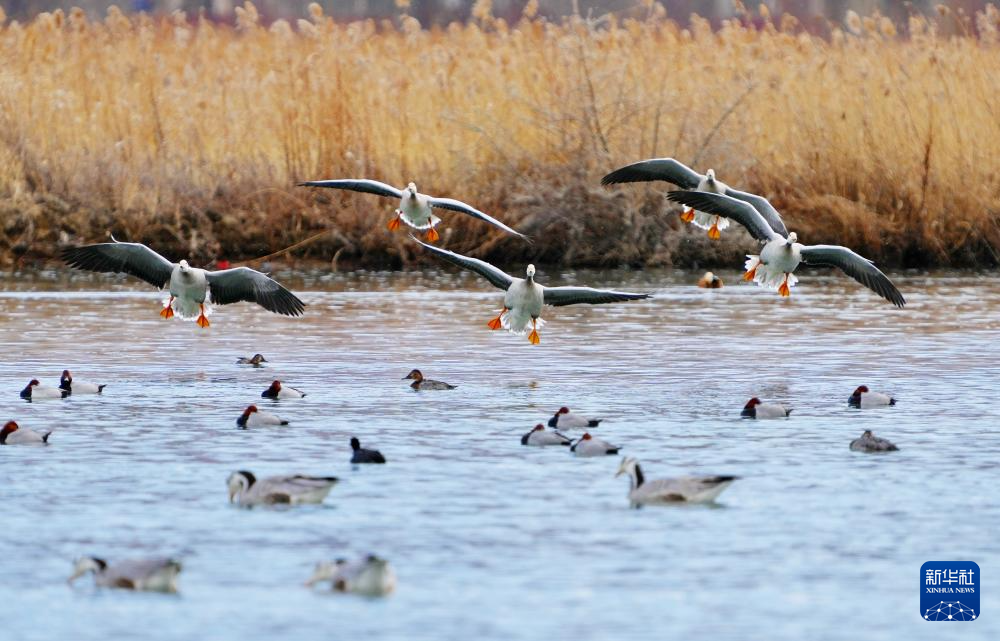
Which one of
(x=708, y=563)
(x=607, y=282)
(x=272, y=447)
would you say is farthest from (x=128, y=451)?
(x=607, y=282)

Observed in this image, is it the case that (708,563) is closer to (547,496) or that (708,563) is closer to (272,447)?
(547,496)

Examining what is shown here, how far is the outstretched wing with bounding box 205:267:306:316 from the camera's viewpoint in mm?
14773

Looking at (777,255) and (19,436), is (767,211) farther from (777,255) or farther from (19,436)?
(19,436)

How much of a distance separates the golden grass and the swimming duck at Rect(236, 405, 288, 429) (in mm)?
9209

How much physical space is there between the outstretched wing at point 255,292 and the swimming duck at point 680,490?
493 cm

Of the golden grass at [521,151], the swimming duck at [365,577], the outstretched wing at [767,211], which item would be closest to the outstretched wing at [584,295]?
the outstretched wing at [767,211]

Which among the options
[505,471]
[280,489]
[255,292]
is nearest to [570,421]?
[505,471]

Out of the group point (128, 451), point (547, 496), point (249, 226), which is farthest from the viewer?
point (249, 226)

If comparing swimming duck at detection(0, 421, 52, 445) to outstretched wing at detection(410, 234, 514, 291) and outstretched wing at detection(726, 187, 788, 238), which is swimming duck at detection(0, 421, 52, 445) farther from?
outstretched wing at detection(726, 187, 788, 238)

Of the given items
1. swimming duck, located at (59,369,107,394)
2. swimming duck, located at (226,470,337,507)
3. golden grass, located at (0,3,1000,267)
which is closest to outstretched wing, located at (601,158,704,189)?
swimming duck, located at (59,369,107,394)

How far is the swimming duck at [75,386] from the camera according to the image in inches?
557

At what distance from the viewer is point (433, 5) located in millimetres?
46750

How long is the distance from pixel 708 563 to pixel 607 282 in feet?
39.5

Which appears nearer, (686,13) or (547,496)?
(547,496)
